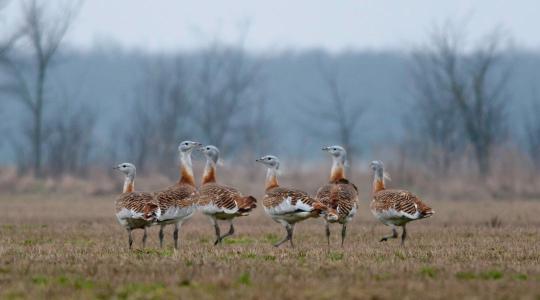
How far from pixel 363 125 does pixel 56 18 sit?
63.5 metres

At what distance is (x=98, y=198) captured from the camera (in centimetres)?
3397

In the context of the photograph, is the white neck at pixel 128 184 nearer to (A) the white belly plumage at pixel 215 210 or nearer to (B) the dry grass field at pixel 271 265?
(B) the dry grass field at pixel 271 265

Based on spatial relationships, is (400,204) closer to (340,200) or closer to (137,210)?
(340,200)

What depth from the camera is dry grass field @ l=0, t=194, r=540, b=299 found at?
9031mm

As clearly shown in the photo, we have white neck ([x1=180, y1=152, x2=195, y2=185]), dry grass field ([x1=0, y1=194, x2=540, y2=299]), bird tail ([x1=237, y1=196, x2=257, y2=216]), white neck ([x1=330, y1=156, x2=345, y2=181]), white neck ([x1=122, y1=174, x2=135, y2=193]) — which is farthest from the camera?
white neck ([x1=330, y1=156, x2=345, y2=181])

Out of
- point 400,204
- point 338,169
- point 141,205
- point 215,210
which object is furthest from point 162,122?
point 141,205

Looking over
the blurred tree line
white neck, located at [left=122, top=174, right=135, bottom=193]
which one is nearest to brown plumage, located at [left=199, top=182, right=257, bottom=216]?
white neck, located at [left=122, top=174, right=135, bottom=193]

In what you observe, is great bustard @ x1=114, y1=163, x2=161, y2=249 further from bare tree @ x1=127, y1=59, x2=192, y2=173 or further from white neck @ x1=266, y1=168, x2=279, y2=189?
bare tree @ x1=127, y1=59, x2=192, y2=173

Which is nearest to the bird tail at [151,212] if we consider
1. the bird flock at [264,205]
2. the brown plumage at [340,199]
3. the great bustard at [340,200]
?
the bird flock at [264,205]

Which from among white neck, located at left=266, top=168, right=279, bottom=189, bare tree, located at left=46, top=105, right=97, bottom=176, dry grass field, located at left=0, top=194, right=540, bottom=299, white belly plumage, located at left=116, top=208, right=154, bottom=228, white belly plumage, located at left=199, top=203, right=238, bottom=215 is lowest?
dry grass field, located at left=0, top=194, right=540, bottom=299

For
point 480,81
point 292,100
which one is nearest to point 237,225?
point 480,81

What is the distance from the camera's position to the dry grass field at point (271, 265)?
29.6 ft

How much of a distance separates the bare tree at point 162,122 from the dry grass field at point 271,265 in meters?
30.2

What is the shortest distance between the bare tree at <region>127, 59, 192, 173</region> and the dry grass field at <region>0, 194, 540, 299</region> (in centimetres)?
3019
